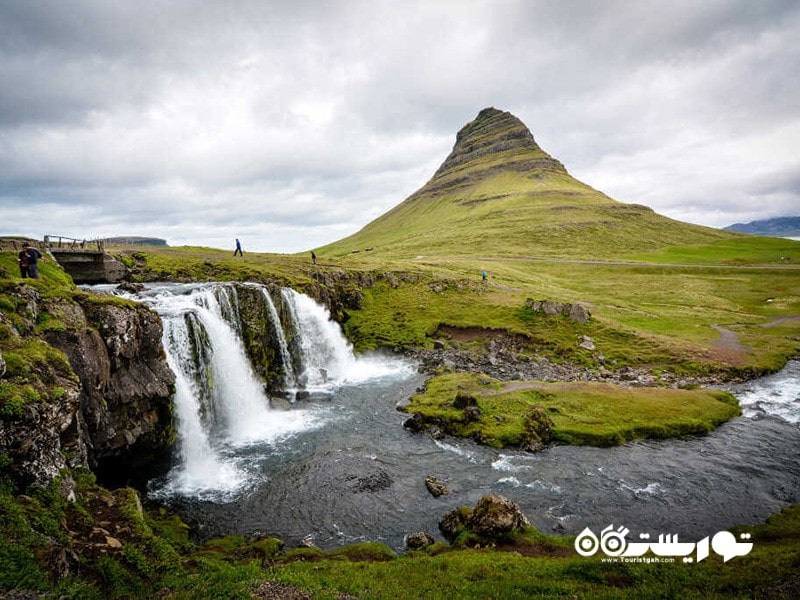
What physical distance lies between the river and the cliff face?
3161 millimetres

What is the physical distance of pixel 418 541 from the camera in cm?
2019

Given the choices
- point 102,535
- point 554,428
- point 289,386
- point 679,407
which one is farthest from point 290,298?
point 679,407

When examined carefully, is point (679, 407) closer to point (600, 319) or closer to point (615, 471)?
point (615, 471)

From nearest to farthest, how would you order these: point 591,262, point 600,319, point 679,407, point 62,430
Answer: point 62,430, point 679,407, point 600,319, point 591,262

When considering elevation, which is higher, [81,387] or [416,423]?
[81,387]

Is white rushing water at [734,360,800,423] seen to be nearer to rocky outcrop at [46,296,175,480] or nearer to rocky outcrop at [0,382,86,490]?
rocky outcrop at [0,382,86,490]

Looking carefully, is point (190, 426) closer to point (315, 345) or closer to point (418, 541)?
point (418, 541)

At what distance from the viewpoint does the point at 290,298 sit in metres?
54.0

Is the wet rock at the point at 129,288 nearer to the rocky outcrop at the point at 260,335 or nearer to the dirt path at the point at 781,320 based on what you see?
the rocky outcrop at the point at 260,335

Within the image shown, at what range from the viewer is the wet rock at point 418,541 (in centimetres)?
2000

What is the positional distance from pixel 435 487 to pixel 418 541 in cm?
502

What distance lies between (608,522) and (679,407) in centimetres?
1874

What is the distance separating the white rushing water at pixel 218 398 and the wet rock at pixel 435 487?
11539mm

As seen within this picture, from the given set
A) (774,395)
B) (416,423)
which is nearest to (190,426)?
(416,423)
